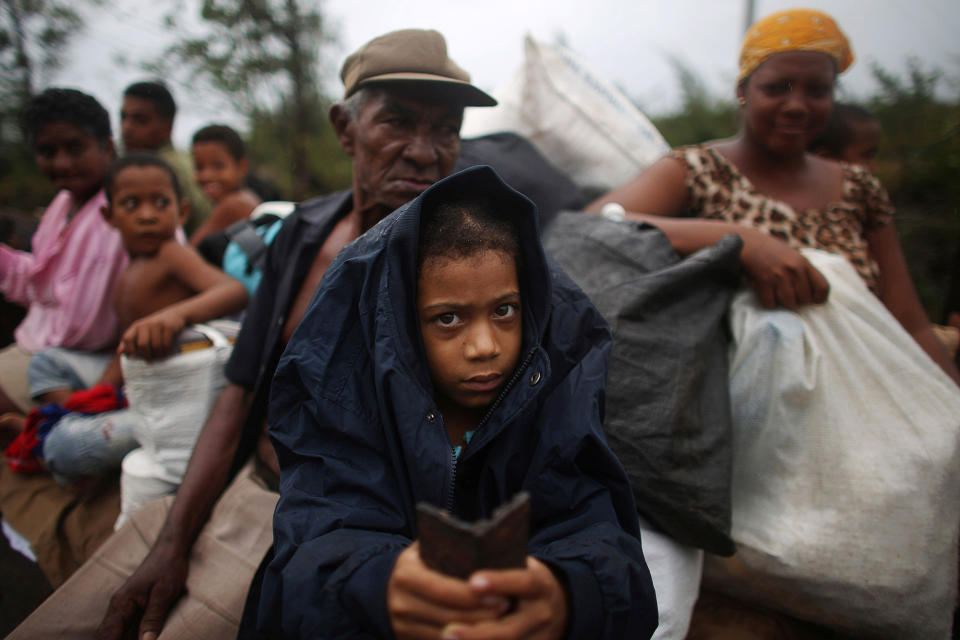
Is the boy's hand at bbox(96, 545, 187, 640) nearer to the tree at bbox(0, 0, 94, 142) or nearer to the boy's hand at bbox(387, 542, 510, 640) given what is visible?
the boy's hand at bbox(387, 542, 510, 640)

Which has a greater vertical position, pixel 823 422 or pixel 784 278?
pixel 784 278

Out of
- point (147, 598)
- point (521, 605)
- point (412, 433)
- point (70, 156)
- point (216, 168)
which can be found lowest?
point (147, 598)

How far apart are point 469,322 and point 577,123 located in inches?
74.0

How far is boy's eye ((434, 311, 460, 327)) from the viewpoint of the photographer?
1.19m

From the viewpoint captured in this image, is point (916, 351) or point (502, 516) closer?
point (502, 516)

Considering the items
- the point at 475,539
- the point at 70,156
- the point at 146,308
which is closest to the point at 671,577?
the point at 475,539

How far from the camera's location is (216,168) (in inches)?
161

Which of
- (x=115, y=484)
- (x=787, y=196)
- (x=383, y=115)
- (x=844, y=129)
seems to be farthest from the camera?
(x=844, y=129)

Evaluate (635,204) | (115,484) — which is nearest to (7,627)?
(115,484)

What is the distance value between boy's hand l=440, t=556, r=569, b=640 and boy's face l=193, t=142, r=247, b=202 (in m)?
3.94

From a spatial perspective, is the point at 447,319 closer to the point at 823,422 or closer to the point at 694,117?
A: the point at 823,422

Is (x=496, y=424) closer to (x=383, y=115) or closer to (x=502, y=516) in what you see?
(x=502, y=516)

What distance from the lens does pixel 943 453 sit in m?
1.47

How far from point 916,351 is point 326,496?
166 cm
